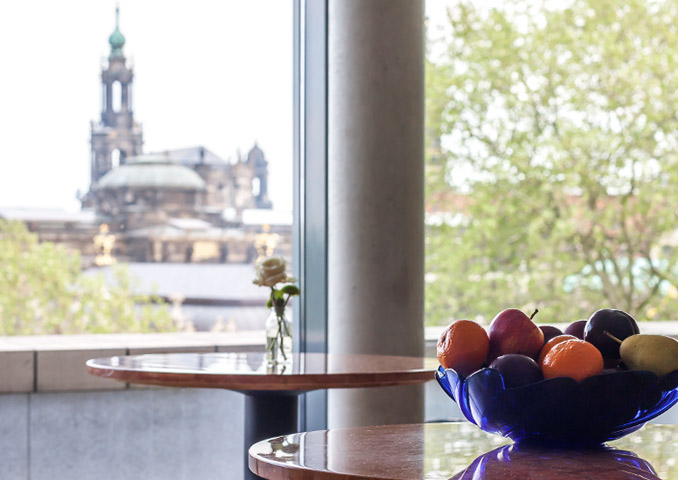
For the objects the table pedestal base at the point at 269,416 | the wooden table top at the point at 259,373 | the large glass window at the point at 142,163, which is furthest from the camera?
the large glass window at the point at 142,163

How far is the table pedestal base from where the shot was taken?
2262 millimetres

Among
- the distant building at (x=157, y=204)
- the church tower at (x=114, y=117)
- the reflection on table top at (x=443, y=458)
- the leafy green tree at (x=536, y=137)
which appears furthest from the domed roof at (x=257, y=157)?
the leafy green tree at (x=536, y=137)

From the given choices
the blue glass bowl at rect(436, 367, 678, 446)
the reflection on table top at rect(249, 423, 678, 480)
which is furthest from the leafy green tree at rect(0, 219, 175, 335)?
the blue glass bowl at rect(436, 367, 678, 446)

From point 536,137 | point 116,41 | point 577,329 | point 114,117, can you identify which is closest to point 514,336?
point 577,329

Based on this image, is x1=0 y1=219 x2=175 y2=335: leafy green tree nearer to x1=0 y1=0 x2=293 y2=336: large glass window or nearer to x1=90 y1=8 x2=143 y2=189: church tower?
x1=0 y1=0 x2=293 y2=336: large glass window

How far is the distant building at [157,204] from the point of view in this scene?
11.7ft

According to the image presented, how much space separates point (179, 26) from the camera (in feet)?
12.1

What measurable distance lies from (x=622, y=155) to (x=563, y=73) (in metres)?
0.74

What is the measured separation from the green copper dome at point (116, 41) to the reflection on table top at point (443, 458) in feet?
8.56

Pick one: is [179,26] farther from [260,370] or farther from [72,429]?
[260,370]

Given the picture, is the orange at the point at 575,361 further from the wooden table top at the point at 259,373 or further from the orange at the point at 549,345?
the wooden table top at the point at 259,373

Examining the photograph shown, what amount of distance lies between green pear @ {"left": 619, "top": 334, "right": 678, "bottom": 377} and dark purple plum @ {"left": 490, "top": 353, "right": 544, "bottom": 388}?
0.12 meters

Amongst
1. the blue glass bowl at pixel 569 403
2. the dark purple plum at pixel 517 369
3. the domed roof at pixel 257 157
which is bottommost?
the blue glass bowl at pixel 569 403

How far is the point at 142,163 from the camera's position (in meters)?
3.65
